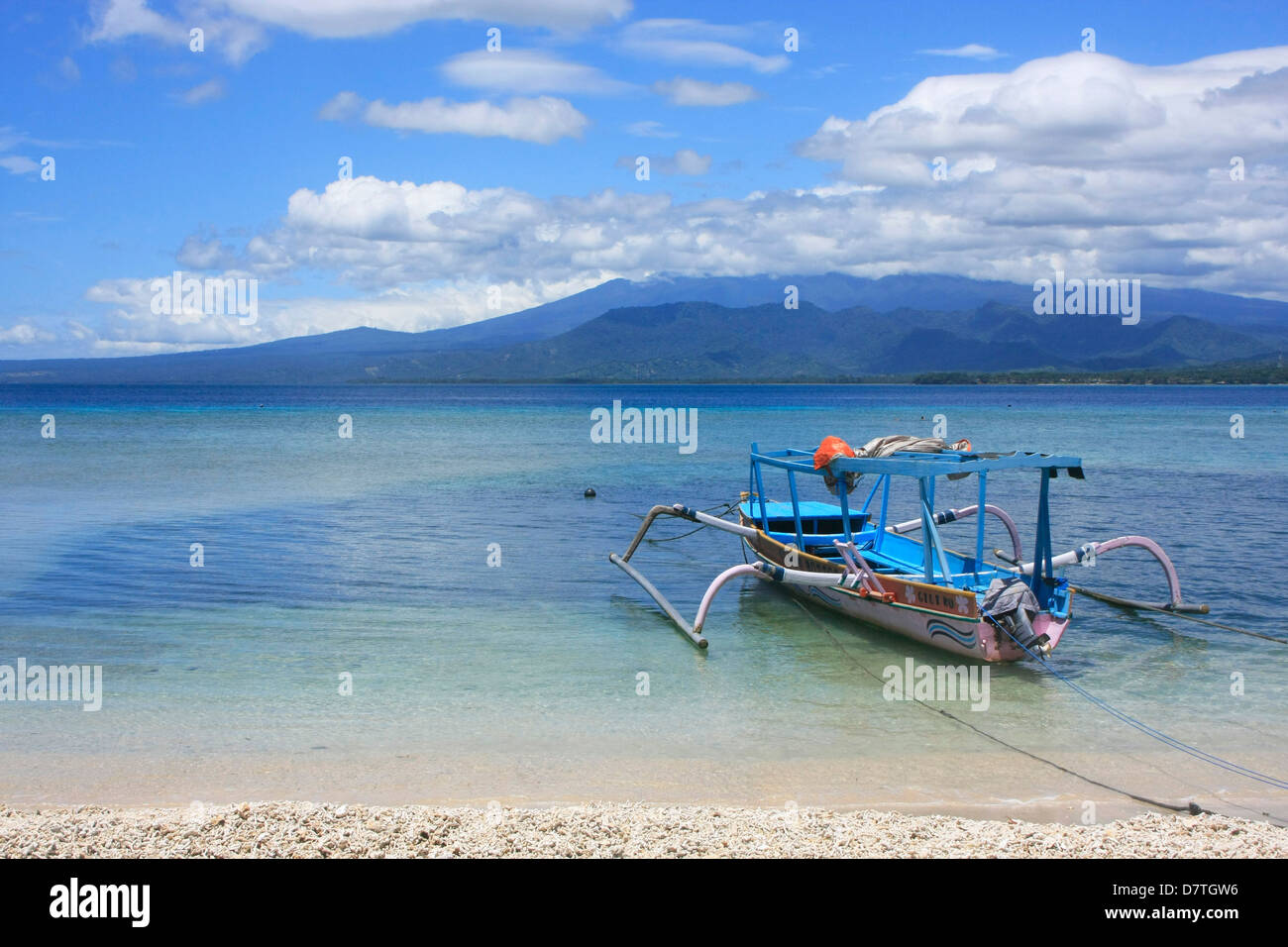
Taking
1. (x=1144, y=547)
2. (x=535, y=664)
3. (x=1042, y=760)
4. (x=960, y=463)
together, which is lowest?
(x=1042, y=760)

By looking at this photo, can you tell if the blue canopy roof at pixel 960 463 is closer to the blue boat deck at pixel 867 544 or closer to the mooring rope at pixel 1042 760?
the blue boat deck at pixel 867 544

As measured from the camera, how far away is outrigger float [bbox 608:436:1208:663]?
12211 mm

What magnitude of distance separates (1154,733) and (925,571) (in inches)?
157

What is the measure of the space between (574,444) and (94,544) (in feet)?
114

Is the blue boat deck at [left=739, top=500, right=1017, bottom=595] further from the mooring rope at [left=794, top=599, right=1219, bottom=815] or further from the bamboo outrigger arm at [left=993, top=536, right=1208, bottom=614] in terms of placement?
the mooring rope at [left=794, top=599, right=1219, bottom=815]

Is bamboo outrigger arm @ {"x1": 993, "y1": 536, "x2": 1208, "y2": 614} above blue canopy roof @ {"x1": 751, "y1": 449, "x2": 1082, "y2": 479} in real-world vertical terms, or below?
below

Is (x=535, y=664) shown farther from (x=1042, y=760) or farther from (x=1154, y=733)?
(x=1154, y=733)

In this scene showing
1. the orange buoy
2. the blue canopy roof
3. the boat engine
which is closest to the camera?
the boat engine

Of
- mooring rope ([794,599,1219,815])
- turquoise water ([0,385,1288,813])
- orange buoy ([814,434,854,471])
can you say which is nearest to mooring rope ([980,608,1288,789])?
turquoise water ([0,385,1288,813])

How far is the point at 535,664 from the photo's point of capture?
12.6 metres

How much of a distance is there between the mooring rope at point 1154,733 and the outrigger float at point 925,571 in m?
0.05

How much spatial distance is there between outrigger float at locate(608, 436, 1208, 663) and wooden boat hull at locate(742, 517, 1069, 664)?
0.02 meters

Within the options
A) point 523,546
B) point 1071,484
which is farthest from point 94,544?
point 1071,484

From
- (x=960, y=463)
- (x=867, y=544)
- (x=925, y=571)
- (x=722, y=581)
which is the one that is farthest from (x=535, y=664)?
(x=867, y=544)
